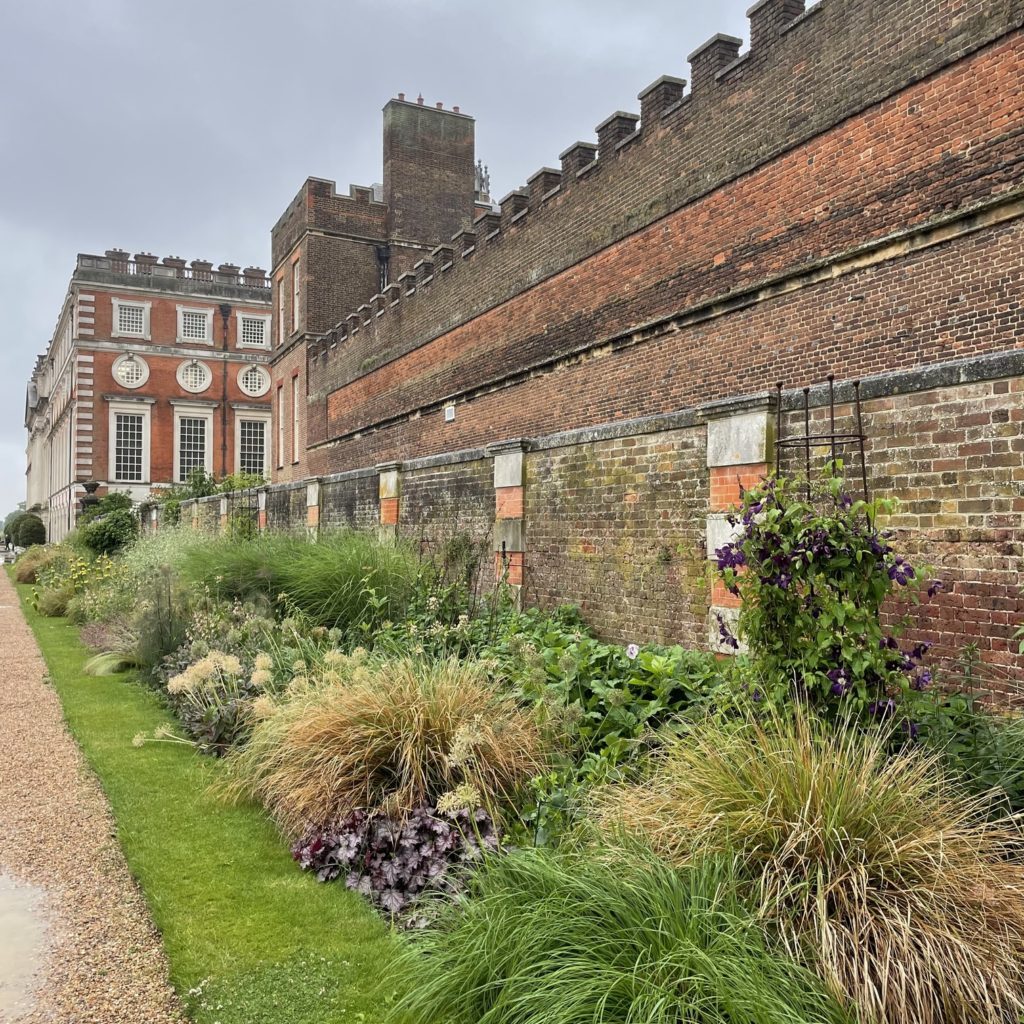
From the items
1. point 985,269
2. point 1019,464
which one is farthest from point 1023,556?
point 985,269

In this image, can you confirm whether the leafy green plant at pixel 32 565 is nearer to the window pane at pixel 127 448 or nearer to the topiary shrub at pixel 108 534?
the topiary shrub at pixel 108 534

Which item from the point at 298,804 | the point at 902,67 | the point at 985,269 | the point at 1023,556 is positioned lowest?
the point at 298,804

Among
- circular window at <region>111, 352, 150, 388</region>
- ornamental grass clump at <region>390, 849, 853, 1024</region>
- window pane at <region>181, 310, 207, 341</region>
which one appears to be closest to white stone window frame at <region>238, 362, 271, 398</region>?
window pane at <region>181, 310, 207, 341</region>

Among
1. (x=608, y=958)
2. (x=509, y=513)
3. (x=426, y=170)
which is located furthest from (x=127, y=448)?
(x=608, y=958)

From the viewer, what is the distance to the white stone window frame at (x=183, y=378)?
44.5 metres

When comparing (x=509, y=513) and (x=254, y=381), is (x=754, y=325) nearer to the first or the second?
(x=509, y=513)

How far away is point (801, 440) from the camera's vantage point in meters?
5.44

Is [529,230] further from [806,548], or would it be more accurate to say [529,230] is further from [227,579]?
[806,548]

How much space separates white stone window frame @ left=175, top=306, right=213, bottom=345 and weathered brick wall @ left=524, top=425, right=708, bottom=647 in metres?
40.8

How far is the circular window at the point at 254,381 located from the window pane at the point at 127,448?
575cm

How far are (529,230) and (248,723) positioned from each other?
13.5 meters

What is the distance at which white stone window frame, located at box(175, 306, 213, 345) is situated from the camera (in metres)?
44.7

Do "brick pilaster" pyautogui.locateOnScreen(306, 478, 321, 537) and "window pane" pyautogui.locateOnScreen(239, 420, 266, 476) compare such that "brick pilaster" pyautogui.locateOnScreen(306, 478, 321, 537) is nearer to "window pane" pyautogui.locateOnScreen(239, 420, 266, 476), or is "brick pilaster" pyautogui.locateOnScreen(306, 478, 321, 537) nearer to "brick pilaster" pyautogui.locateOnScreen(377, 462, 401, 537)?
"brick pilaster" pyautogui.locateOnScreen(377, 462, 401, 537)

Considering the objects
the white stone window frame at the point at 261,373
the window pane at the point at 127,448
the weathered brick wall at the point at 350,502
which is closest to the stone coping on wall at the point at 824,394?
the weathered brick wall at the point at 350,502
